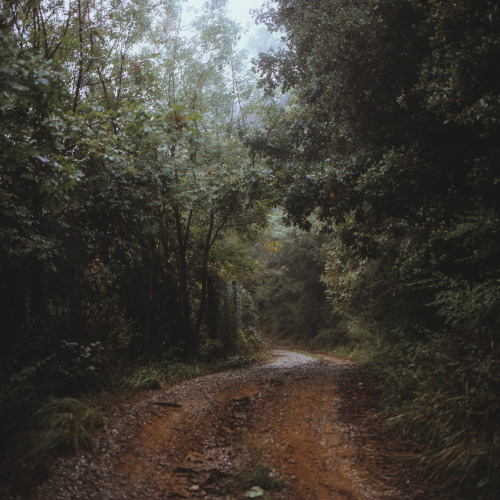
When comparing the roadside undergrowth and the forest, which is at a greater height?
the forest

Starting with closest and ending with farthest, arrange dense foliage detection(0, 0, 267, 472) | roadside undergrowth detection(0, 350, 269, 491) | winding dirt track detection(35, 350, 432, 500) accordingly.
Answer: roadside undergrowth detection(0, 350, 269, 491), winding dirt track detection(35, 350, 432, 500), dense foliage detection(0, 0, 267, 472)

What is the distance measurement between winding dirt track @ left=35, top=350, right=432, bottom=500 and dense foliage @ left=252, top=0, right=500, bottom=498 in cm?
59

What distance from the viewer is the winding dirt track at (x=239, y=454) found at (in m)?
3.15

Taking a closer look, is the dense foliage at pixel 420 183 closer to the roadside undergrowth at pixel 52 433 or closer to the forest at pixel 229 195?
the forest at pixel 229 195

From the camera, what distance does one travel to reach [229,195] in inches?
358

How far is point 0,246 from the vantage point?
4.18 meters

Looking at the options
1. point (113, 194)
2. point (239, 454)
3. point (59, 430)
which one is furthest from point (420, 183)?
point (59, 430)

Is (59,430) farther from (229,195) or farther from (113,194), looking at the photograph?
(229,195)

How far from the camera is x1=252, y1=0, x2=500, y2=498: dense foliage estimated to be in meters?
4.07

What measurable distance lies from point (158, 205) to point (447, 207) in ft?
17.0

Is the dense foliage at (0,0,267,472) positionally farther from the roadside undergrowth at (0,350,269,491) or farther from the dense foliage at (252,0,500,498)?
the dense foliage at (252,0,500,498)

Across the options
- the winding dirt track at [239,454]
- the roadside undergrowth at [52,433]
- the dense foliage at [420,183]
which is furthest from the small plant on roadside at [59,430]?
the dense foliage at [420,183]

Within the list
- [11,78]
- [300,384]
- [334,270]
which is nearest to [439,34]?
[11,78]

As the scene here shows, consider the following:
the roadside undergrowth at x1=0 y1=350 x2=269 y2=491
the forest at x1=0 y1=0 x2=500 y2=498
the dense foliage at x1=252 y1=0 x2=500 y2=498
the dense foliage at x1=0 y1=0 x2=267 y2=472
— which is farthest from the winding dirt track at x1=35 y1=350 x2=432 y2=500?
the dense foliage at x1=0 y1=0 x2=267 y2=472
